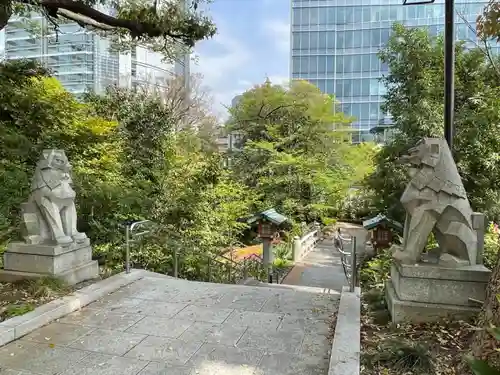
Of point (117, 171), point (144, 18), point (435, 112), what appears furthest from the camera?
point (117, 171)

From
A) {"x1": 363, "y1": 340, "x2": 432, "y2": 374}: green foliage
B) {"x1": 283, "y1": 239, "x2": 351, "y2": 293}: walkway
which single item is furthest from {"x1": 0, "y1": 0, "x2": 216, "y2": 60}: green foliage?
{"x1": 363, "y1": 340, "x2": 432, "y2": 374}: green foliage

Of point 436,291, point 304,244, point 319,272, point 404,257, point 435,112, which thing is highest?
point 435,112

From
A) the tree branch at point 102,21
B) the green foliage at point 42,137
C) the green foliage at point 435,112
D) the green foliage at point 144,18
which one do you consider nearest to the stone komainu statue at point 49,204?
the green foliage at point 42,137

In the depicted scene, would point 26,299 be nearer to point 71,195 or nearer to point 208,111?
point 71,195

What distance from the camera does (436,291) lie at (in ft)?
12.5

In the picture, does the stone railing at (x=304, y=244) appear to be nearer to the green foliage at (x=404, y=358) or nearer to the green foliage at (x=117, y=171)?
the green foliage at (x=117, y=171)

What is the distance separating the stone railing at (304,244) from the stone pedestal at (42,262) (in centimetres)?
980

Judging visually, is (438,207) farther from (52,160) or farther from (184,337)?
(52,160)

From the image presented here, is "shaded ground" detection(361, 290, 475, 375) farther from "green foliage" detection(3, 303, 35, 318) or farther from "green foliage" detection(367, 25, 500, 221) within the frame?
"green foliage" detection(367, 25, 500, 221)

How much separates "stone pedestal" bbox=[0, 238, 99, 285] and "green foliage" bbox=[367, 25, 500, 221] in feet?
22.3

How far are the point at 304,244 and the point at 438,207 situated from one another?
1167 centimetres

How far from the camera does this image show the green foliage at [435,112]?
8281 mm

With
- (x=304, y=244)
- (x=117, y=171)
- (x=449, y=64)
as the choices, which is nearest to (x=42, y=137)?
(x=117, y=171)

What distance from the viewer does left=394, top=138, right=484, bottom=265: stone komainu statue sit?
12.6ft
